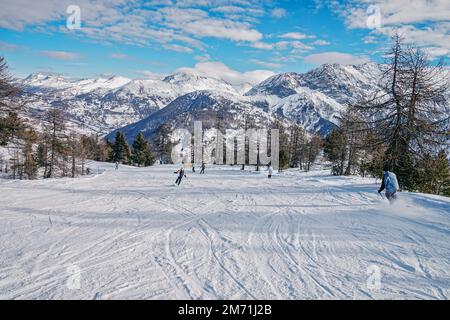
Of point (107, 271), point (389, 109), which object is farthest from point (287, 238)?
point (389, 109)

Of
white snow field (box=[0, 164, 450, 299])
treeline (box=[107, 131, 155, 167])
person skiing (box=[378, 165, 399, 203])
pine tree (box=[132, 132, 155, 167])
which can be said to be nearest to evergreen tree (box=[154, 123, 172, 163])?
treeline (box=[107, 131, 155, 167])

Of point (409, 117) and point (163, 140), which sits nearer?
point (409, 117)

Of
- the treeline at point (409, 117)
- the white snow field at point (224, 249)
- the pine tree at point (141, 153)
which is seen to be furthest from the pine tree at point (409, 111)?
the pine tree at point (141, 153)

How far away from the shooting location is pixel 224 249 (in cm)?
757

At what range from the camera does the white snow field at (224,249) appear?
5.42m

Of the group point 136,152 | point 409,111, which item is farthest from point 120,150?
point 409,111

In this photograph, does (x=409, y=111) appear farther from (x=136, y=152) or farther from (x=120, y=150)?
(x=120, y=150)

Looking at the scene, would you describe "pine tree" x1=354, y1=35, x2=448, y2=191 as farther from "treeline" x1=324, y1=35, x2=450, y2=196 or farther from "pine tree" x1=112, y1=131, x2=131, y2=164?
"pine tree" x1=112, y1=131, x2=131, y2=164

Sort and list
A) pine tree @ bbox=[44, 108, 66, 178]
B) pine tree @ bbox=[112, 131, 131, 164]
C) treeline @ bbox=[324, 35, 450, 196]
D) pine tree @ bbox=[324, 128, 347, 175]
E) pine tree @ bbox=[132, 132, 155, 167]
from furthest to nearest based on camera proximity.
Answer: pine tree @ bbox=[112, 131, 131, 164] → pine tree @ bbox=[132, 132, 155, 167] → pine tree @ bbox=[324, 128, 347, 175] → pine tree @ bbox=[44, 108, 66, 178] → treeline @ bbox=[324, 35, 450, 196]

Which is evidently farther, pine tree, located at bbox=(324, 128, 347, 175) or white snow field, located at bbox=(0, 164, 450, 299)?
pine tree, located at bbox=(324, 128, 347, 175)

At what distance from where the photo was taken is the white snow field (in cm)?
542

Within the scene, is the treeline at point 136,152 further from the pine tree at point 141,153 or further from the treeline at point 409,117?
the treeline at point 409,117
